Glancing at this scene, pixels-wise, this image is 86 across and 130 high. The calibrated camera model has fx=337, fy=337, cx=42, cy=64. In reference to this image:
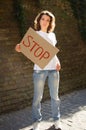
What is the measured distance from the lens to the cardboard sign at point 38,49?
492 cm

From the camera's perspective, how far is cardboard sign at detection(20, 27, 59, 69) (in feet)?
16.1

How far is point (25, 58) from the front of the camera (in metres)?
7.05

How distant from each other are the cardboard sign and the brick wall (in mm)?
1587

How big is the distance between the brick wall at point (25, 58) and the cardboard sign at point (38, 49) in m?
1.59

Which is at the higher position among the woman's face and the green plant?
the green plant

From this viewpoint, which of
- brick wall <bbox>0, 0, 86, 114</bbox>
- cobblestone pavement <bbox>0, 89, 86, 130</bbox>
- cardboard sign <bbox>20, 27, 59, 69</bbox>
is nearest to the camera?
cardboard sign <bbox>20, 27, 59, 69</bbox>

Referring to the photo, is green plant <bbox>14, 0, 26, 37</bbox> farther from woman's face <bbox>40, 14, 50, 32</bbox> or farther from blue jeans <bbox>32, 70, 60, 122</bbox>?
blue jeans <bbox>32, 70, 60, 122</bbox>

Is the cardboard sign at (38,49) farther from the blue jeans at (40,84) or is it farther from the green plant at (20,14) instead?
the green plant at (20,14)

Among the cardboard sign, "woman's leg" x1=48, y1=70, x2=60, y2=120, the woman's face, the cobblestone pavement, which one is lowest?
the cobblestone pavement

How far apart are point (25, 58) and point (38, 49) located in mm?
2109

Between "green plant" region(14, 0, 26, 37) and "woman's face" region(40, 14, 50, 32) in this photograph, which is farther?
"green plant" region(14, 0, 26, 37)

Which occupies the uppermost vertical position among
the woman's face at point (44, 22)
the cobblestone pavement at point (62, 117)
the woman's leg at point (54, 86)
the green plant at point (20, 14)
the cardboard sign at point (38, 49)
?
the green plant at point (20, 14)

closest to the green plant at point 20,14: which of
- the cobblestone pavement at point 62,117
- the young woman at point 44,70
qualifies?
the cobblestone pavement at point 62,117

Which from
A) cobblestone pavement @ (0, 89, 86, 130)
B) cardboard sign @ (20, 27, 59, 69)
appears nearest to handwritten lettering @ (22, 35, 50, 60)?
cardboard sign @ (20, 27, 59, 69)
